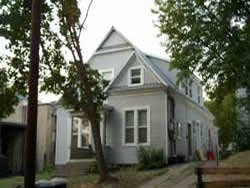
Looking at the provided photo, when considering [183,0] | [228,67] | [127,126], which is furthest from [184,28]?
[127,126]

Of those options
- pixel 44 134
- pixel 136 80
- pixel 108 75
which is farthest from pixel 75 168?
pixel 44 134

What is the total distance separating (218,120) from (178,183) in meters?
20.8

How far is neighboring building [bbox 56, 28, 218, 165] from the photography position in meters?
16.5

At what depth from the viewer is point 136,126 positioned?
55.3 ft

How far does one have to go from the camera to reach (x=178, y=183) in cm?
1114

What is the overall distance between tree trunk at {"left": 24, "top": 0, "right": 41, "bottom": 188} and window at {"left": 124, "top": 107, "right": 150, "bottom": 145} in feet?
38.0

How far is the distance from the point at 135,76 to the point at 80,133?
177 inches

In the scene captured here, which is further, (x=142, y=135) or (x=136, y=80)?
(x=136, y=80)

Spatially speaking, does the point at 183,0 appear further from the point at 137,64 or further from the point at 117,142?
the point at 117,142

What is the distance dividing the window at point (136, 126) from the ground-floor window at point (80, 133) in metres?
2.29

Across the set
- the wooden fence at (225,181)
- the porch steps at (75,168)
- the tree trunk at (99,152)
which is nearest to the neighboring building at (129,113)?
the porch steps at (75,168)

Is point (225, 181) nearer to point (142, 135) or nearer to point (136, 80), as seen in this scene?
point (142, 135)

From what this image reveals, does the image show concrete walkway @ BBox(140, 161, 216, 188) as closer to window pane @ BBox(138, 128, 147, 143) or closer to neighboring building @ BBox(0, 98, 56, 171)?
window pane @ BBox(138, 128, 147, 143)

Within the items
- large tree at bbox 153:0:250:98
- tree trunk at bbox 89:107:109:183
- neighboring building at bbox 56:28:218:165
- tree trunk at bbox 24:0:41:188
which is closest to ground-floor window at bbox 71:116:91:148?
neighboring building at bbox 56:28:218:165
